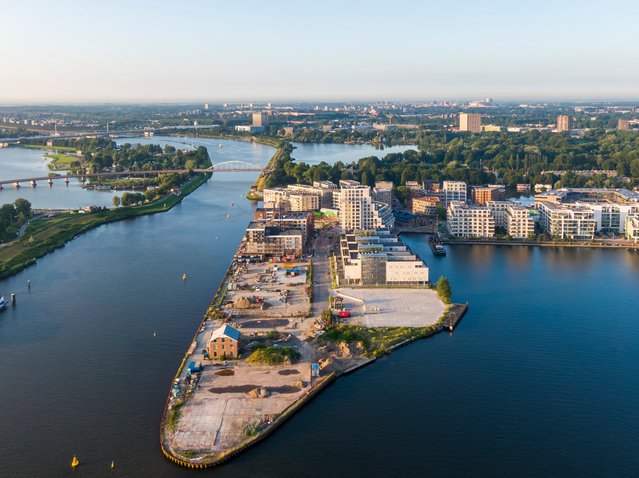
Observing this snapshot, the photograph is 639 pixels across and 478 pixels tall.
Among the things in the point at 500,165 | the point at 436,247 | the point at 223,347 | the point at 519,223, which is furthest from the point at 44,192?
the point at 500,165

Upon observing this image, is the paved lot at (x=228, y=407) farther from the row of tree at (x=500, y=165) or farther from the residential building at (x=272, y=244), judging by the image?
the row of tree at (x=500, y=165)

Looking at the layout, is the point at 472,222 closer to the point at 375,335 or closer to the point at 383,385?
the point at 375,335

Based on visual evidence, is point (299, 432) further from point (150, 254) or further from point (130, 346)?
point (150, 254)

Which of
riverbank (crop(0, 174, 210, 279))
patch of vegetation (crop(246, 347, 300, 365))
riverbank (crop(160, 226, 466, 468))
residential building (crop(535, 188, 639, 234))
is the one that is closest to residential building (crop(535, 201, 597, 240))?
residential building (crop(535, 188, 639, 234))

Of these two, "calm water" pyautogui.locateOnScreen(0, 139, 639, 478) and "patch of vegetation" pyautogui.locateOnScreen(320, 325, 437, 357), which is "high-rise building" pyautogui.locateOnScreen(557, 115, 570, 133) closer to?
"calm water" pyautogui.locateOnScreen(0, 139, 639, 478)

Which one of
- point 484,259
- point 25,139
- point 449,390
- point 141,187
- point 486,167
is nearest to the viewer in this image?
point 449,390

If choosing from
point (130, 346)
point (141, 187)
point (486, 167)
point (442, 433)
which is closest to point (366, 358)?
point (442, 433)
